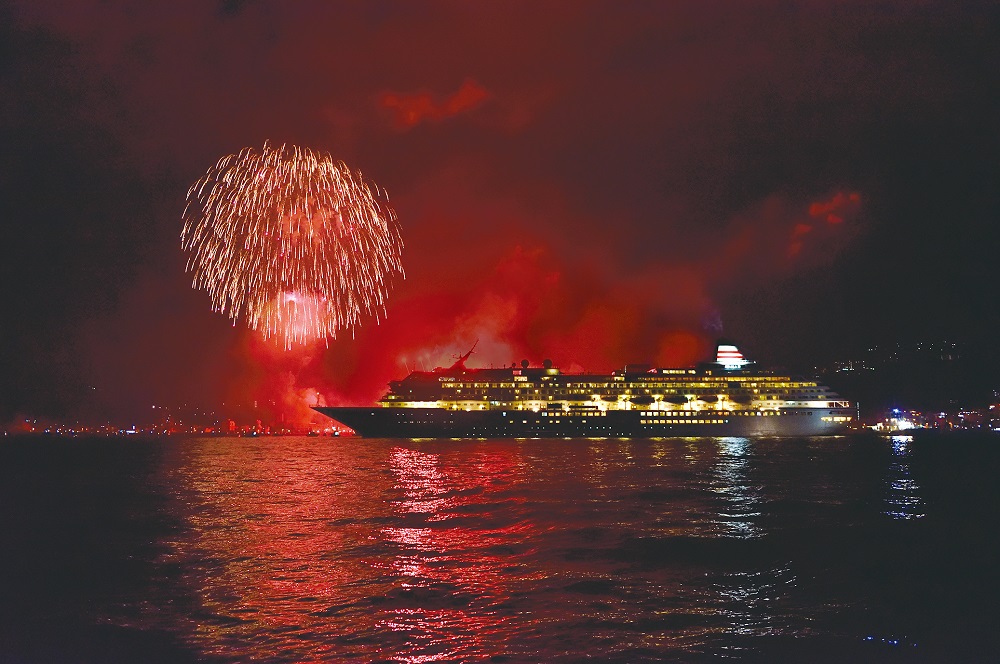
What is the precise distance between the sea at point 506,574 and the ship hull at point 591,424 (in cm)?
5627

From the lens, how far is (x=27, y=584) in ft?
59.4

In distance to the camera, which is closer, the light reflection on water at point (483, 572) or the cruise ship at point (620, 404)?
the light reflection on water at point (483, 572)

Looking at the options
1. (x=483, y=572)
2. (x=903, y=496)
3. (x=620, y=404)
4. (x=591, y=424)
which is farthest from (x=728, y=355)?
(x=483, y=572)

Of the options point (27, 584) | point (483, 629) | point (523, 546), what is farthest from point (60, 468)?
point (483, 629)

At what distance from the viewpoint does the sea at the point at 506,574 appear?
12445 millimetres

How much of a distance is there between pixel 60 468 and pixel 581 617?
64733mm

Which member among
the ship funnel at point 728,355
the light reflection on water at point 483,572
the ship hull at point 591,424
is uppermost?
the ship funnel at point 728,355

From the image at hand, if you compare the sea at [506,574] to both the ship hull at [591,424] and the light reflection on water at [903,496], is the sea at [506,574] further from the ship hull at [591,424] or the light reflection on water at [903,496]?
the ship hull at [591,424]

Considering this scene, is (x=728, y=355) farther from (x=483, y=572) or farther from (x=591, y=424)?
(x=483, y=572)

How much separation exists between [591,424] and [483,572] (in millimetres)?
81459

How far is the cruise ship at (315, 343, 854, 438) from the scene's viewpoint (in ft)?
312

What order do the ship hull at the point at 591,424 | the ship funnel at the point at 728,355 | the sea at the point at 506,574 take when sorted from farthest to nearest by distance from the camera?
the ship funnel at the point at 728,355 < the ship hull at the point at 591,424 < the sea at the point at 506,574

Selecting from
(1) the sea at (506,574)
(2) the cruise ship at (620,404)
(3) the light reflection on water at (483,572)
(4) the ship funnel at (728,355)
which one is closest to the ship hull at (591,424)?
(2) the cruise ship at (620,404)

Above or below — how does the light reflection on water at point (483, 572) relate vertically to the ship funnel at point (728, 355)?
below
